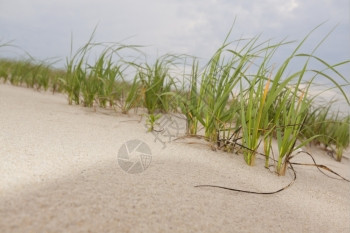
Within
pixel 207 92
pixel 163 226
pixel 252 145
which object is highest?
pixel 207 92

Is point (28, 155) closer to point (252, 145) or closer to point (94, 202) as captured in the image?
point (94, 202)

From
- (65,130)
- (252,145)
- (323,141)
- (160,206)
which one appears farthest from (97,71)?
(323,141)

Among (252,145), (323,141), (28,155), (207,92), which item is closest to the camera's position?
(28,155)

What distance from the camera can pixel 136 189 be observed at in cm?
87

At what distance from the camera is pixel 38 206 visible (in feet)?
2.32

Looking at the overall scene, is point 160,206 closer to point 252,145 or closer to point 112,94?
point 252,145

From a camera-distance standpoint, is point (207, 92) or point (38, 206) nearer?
point (38, 206)

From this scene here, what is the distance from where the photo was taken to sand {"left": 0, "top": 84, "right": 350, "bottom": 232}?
713mm

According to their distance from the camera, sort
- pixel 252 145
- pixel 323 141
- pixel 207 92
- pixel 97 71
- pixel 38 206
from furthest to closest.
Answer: pixel 323 141 → pixel 97 71 → pixel 207 92 → pixel 252 145 → pixel 38 206

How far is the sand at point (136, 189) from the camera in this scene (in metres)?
0.71

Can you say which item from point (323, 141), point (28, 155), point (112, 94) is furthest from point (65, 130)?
point (323, 141)

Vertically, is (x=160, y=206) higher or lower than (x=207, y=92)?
lower

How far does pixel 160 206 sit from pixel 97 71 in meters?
1.58

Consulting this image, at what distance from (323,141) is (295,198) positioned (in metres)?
1.60
